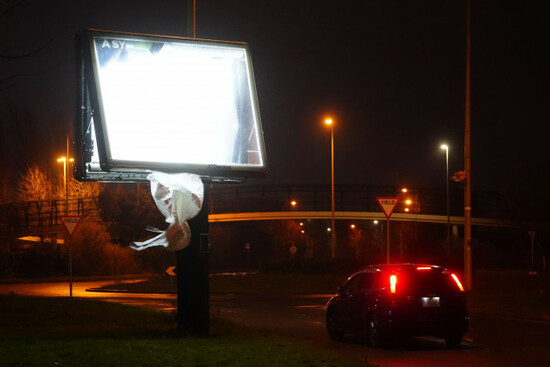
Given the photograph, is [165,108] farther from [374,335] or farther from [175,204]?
[374,335]

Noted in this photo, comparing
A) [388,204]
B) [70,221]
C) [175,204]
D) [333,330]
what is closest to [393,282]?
[333,330]

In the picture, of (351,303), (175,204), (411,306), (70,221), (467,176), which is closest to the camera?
(175,204)

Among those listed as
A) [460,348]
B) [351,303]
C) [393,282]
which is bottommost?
[460,348]

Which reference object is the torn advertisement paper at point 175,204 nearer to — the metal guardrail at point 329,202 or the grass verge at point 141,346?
the grass verge at point 141,346

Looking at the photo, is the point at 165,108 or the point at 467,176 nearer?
the point at 165,108

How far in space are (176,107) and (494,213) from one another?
5835 centimetres

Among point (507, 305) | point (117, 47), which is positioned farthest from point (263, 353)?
point (507, 305)

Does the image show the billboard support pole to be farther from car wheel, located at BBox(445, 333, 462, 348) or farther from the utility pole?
the utility pole

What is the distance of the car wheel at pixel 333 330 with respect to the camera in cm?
1648

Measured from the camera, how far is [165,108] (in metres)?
13.1

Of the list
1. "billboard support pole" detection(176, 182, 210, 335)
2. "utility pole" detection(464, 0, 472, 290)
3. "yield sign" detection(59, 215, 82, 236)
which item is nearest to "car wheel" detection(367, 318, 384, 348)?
"billboard support pole" detection(176, 182, 210, 335)

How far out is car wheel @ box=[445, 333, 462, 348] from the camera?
14832 millimetres

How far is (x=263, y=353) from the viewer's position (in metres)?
11.6

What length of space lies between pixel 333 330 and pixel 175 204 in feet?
20.6
